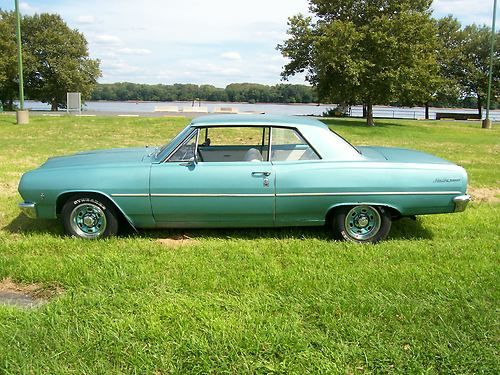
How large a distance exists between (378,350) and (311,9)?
28969mm

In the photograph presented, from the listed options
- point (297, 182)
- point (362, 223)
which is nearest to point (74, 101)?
point (297, 182)

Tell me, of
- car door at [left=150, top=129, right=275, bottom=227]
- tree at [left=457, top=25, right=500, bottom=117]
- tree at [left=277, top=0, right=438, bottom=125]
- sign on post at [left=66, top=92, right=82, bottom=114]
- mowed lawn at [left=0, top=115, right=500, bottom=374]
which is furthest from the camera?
tree at [left=457, top=25, right=500, bottom=117]

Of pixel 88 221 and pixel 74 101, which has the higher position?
pixel 74 101

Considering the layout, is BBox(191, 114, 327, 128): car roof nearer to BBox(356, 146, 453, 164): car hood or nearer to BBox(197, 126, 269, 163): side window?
BBox(197, 126, 269, 163): side window

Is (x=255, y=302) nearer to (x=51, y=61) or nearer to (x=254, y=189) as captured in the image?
(x=254, y=189)

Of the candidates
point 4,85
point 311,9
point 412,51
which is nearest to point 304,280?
point 412,51

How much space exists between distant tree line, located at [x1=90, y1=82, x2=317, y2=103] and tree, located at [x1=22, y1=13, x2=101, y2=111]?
8306mm

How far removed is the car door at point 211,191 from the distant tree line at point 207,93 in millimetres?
51498

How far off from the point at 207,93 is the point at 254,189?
58628 mm

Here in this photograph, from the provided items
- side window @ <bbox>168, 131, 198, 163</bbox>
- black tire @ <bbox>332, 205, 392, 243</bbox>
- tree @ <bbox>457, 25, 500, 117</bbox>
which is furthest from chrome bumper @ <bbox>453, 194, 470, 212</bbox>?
tree @ <bbox>457, 25, 500, 117</bbox>

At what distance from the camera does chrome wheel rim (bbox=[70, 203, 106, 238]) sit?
5.02 meters

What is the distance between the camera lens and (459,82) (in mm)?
47000

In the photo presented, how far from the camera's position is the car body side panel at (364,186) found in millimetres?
4895

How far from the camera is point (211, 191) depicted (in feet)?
15.9
